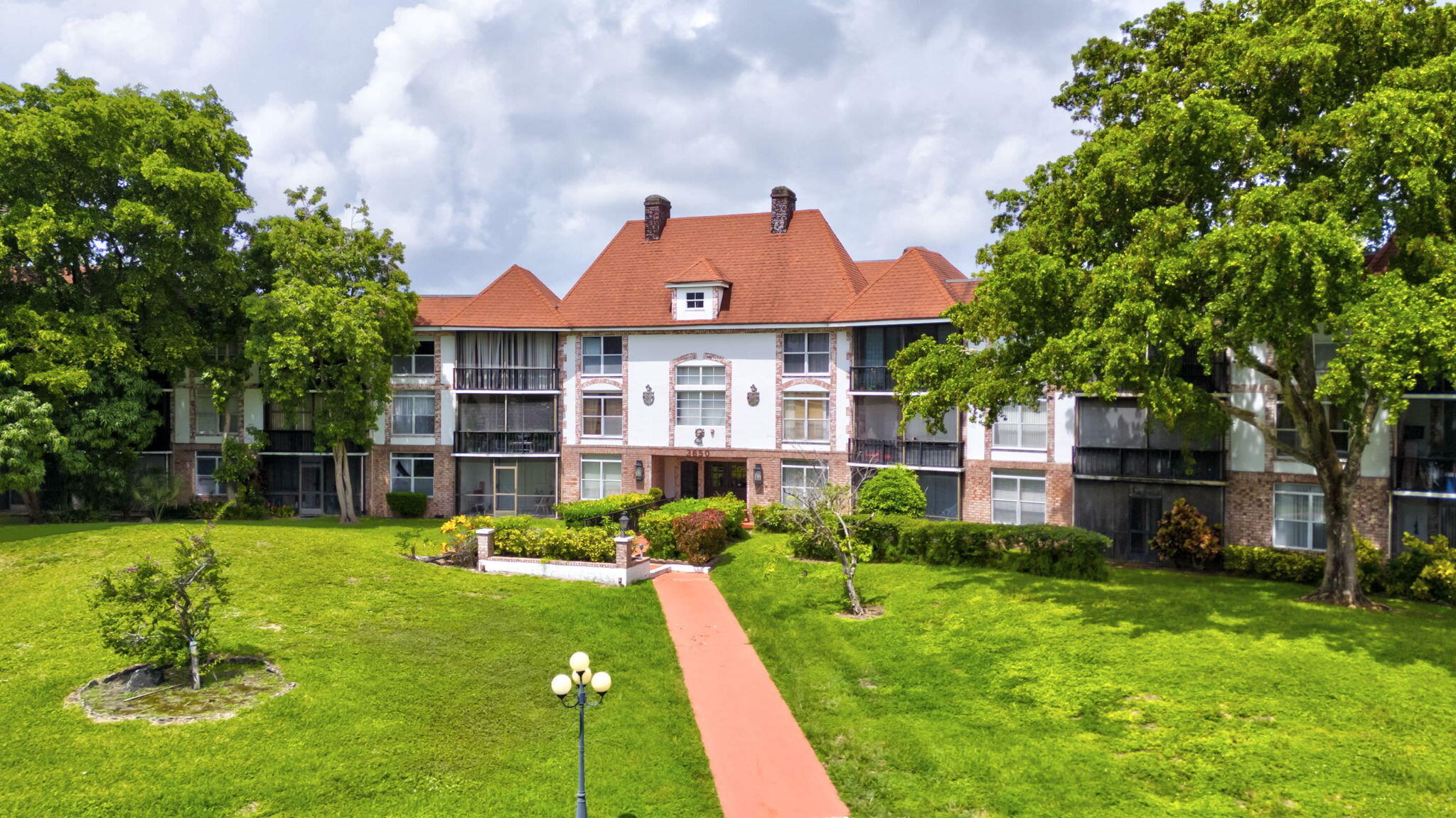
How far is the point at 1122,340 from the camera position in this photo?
15.9m

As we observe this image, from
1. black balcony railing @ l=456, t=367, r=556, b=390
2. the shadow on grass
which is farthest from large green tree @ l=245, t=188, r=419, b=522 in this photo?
the shadow on grass

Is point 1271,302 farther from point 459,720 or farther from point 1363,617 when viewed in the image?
point 459,720

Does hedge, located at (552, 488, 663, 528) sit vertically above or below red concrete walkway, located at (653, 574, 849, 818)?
above

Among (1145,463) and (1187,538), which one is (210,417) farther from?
(1187,538)

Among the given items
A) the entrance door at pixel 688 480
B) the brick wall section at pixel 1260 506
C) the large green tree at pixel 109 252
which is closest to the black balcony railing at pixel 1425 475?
the brick wall section at pixel 1260 506

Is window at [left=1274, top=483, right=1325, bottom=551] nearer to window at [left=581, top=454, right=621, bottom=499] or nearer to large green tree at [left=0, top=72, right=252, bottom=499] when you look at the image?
window at [left=581, top=454, right=621, bottom=499]

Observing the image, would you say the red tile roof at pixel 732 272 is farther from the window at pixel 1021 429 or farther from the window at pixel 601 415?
the window at pixel 1021 429

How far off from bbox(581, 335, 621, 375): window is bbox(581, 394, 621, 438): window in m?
1.02

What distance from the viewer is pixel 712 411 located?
3206 centimetres

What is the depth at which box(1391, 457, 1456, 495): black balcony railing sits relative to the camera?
72.6 feet

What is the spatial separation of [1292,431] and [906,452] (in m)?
11.5

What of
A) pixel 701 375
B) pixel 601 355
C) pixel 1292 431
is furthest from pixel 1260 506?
pixel 601 355

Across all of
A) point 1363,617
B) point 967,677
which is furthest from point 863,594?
point 1363,617

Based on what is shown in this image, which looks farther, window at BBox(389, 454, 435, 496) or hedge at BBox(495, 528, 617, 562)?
window at BBox(389, 454, 435, 496)
